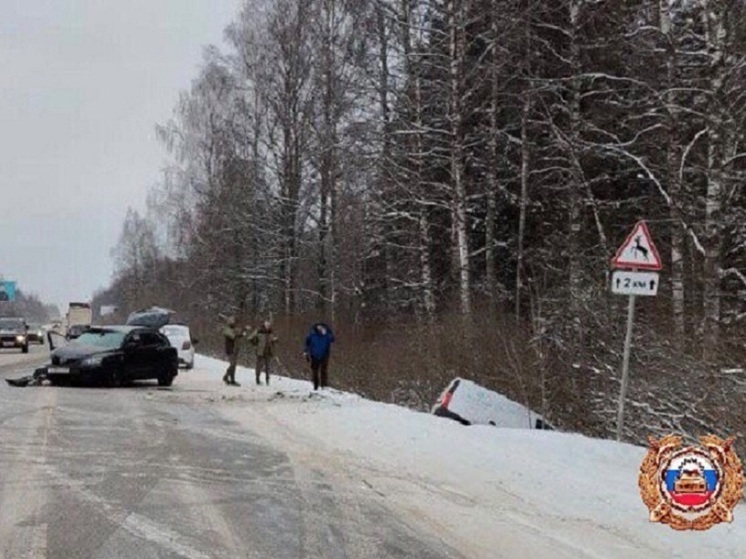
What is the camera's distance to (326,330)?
21.2 meters

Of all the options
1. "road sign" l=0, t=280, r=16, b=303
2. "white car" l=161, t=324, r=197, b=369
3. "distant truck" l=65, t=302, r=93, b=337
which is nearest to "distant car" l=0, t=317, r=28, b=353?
"white car" l=161, t=324, r=197, b=369

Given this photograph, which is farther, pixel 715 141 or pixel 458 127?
pixel 458 127

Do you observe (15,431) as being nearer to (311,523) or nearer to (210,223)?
(311,523)

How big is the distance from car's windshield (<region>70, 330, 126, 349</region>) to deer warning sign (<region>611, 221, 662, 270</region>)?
45.2 feet

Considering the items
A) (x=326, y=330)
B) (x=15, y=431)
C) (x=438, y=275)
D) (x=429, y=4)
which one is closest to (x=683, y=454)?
(x=15, y=431)

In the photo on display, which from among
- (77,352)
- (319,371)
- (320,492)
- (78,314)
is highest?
(78,314)

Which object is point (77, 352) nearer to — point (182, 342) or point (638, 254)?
point (182, 342)

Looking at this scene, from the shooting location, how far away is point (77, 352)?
2173 cm

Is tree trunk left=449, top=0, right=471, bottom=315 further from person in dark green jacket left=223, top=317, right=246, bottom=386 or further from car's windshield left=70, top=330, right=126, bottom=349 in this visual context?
car's windshield left=70, top=330, right=126, bottom=349

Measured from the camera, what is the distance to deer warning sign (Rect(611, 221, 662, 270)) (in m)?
11.5

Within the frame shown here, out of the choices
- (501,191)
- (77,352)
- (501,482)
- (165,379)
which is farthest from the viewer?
(501,191)

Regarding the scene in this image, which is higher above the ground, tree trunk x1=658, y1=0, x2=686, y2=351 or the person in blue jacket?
tree trunk x1=658, y1=0, x2=686, y2=351

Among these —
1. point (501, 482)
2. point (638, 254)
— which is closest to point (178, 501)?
point (501, 482)

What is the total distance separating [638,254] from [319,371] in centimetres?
1091
